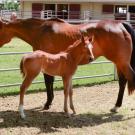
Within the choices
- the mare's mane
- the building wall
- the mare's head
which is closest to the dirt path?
the mare's mane

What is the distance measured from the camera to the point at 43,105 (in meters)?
7.62

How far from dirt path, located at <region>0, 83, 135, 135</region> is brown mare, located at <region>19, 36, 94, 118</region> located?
295 mm

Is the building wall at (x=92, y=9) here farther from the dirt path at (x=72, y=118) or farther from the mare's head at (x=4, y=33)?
the mare's head at (x=4, y=33)

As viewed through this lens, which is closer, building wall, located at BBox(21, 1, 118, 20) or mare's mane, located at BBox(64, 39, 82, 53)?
mare's mane, located at BBox(64, 39, 82, 53)

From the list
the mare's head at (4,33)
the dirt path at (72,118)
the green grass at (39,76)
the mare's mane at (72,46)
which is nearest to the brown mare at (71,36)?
the mare's head at (4,33)

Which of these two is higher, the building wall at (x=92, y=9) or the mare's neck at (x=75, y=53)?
the building wall at (x=92, y=9)

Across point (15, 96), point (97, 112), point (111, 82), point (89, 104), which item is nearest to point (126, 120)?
point (97, 112)

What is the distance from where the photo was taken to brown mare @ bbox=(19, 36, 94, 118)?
20.2 ft

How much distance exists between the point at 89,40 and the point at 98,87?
11.2ft

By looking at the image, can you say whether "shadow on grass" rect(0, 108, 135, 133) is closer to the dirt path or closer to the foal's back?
the dirt path

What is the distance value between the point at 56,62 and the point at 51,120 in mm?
983

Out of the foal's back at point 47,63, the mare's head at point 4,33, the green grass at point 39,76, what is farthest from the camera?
the green grass at point 39,76

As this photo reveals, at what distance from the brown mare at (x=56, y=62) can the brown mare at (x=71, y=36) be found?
0.55m

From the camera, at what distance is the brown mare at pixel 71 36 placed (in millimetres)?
7004
